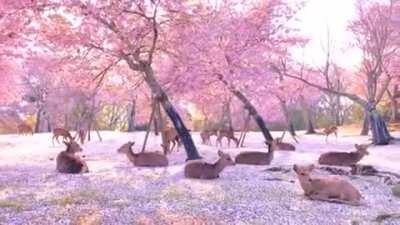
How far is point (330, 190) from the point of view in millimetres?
7090

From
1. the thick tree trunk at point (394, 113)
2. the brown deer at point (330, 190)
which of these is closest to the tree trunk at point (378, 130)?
the thick tree trunk at point (394, 113)

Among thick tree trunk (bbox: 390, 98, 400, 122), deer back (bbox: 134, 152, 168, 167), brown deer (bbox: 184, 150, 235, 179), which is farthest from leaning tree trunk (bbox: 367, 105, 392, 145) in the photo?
brown deer (bbox: 184, 150, 235, 179)

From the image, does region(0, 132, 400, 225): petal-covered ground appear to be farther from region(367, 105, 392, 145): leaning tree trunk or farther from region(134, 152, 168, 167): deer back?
region(367, 105, 392, 145): leaning tree trunk

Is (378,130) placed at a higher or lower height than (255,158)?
higher

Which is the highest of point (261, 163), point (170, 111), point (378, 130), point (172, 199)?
point (170, 111)

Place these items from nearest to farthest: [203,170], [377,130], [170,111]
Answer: [203,170] < [170,111] < [377,130]

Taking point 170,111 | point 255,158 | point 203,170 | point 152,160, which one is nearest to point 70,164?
point 152,160

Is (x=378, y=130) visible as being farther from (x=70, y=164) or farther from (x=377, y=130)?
(x=70, y=164)

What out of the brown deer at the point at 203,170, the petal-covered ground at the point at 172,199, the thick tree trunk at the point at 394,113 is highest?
the thick tree trunk at the point at 394,113

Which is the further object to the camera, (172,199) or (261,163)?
(261,163)

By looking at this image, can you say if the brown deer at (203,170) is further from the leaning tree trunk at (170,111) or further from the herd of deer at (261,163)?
the leaning tree trunk at (170,111)

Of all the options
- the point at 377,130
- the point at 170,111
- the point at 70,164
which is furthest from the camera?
the point at 377,130

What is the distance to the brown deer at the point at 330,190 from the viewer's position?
702cm

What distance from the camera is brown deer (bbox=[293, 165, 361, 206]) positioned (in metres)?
7.02
